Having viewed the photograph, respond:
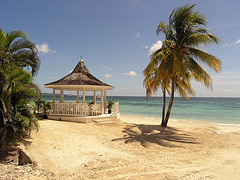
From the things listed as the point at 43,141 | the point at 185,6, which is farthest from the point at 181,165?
the point at 185,6

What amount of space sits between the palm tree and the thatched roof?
412 centimetres

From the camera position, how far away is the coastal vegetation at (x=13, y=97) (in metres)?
4.73

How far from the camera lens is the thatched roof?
35.5 feet

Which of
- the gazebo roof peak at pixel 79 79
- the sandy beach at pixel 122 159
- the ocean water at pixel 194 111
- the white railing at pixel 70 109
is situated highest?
the gazebo roof peak at pixel 79 79

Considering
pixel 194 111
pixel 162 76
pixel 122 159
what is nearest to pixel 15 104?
pixel 122 159

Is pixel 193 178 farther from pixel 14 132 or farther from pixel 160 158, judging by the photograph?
pixel 14 132

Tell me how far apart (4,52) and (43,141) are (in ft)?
11.7

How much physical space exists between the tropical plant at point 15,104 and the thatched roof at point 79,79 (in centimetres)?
538

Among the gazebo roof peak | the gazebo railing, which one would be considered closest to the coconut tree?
the gazebo roof peak

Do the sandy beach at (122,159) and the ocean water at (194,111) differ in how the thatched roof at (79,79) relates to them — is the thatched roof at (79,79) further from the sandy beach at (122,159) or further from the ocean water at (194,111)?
the sandy beach at (122,159)

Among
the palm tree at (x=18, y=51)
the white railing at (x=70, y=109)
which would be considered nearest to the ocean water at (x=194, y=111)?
the white railing at (x=70, y=109)

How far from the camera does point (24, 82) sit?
5.23m

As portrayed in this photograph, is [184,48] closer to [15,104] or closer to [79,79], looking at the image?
[79,79]

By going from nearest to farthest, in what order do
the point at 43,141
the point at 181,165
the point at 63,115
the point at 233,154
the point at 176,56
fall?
the point at 181,165 < the point at 43,141 < the point at 233,154 < the point at 176,56 < the point at 63,115
